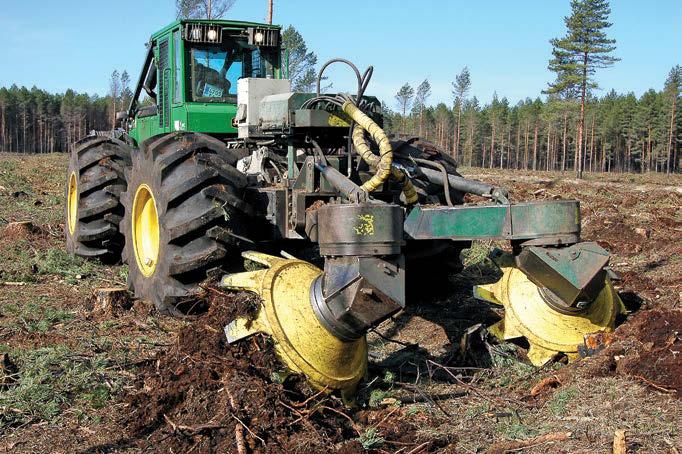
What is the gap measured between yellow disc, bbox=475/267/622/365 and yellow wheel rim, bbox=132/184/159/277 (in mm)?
3344

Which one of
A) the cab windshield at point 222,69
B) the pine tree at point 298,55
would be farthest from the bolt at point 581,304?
the pine tree at point 298,55

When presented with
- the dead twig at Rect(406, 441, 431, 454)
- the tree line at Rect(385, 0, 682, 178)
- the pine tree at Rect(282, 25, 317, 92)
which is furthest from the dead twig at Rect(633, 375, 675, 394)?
the tree line at Rect(385, 0, 682, 178)

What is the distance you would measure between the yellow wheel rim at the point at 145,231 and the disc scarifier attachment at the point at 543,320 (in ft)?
10.9

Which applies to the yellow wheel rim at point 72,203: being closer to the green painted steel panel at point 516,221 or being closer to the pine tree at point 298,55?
the green painted steel panel at point 516,221

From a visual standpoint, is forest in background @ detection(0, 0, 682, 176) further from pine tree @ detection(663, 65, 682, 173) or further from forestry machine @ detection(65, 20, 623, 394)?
forestry machine @ detection(65, 20, 623, 394)

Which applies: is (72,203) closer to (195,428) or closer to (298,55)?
(195,428)

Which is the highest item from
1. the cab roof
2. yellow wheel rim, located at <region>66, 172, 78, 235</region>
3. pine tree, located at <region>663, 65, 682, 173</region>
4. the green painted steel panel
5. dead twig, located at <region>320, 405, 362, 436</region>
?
pine tree, located at <region>663, 65, 682, 173</region>

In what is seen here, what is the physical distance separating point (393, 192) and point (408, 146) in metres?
1.32

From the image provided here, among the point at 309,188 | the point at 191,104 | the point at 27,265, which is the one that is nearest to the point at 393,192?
the point at 309,188

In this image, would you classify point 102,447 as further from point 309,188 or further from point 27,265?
point 27,265

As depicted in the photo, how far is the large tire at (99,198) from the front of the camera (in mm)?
9016

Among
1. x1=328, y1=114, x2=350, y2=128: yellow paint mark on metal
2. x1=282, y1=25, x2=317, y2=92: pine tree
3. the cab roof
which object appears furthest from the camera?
x1=282, y1=25, x2=317, y2=92: pine tree

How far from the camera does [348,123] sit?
249 inches

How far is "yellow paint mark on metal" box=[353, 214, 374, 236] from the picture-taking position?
173 inches
